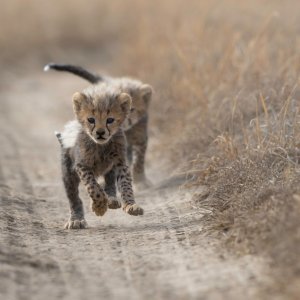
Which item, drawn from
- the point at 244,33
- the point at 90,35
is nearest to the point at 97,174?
the point at 244,33

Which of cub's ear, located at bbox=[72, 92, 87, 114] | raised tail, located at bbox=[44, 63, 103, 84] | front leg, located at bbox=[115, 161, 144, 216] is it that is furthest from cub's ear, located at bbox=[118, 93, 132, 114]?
raised tail, located at bbox=[44, 63, 103, 84]

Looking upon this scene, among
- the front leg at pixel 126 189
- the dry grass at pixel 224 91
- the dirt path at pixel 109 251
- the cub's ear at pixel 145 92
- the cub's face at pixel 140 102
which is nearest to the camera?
the dirt path at pixel 109 251

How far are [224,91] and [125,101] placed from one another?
2096 mm

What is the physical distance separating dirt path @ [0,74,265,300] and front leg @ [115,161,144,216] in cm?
14

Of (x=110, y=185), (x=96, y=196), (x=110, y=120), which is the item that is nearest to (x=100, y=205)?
(x=96, y=196)

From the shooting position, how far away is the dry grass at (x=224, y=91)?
5.68 m

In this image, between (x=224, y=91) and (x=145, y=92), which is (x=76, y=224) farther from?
(x=224, y=91)

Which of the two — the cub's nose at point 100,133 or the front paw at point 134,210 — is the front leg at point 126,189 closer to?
the front paw at point 134,210

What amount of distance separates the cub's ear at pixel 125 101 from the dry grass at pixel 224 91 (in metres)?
0.83

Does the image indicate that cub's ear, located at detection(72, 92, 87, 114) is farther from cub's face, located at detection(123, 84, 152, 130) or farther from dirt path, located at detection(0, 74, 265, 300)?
cub's face, located at detection(123, 84, 152, 130)

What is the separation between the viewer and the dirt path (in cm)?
484

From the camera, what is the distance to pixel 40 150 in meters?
10.0

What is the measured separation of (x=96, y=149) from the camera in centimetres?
688

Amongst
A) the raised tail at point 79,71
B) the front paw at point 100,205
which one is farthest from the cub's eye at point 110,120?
the raised tail at point 79,71
